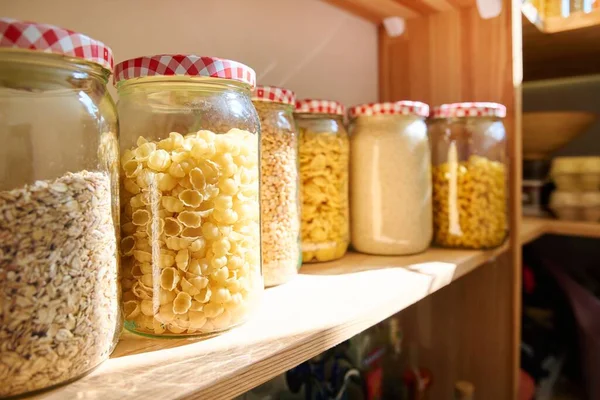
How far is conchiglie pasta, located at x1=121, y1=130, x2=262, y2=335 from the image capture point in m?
0.39

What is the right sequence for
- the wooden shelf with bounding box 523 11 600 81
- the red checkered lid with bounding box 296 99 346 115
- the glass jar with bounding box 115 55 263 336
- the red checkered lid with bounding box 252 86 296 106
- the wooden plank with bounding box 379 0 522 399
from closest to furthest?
the glass jar with bounding box 115 55 263 336 < the red checkered lid with bounding box 252 86 296 106 < the red checkered lid with bounding box 296 99 346 115 < the wooden plank with bounding box 379 0 522 399 < the wooden shelf with bounding box 523 11 600 81

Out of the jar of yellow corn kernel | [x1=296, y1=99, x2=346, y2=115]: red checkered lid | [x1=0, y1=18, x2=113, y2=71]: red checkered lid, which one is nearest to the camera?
[x1=0, y1=18, x2=113, y2=71]: red checkered lid

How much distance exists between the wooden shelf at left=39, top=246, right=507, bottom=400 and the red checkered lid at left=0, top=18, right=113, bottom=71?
226 millimetres

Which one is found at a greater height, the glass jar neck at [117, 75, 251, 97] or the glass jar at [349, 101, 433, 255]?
the glass jar neck at [117, 75, 251, 97]

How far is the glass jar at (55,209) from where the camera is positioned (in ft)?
0.95

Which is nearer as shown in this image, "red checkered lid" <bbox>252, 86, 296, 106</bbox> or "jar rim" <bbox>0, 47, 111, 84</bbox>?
"jar rim" <bbox>0, 47, 111, 84</bbox>

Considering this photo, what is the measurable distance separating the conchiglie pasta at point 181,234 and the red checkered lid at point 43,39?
0.35 ft

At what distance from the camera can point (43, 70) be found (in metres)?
0.32

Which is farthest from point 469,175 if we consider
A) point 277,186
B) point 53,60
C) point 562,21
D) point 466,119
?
point 53,60

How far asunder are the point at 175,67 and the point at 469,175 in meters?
0.56

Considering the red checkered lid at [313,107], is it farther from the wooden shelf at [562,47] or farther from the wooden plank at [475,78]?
the wooden shelf at [562,47]

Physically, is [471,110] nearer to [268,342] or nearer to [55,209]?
[268,342]

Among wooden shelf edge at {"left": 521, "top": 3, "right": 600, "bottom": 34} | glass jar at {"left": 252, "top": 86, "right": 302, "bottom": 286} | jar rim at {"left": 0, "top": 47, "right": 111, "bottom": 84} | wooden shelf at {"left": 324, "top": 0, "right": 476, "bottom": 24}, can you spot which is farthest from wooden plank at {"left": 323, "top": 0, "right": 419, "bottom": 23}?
jar rim at {"left": 0, "top": 47, "right": 111, "bottom": 84}

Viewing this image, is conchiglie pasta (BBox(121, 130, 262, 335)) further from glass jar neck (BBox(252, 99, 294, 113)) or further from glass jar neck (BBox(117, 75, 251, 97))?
glass jar neck (BBox(252, 99, 294, 113))
